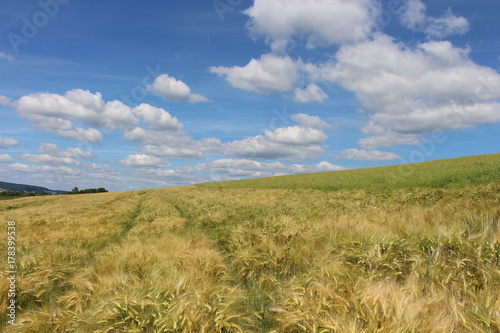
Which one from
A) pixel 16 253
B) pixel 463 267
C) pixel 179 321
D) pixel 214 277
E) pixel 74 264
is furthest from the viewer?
pixel 16 253

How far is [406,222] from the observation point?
5.37 m

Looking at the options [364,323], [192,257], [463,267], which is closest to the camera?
[364,323]

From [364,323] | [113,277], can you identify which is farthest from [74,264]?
[364,323]

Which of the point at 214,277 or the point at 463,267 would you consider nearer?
the point at 463,267

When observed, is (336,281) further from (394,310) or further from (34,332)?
(34,332)

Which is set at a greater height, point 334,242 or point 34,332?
point 334,242

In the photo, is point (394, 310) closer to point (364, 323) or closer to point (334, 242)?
point (364, 323)

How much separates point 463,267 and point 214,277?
12.0ft

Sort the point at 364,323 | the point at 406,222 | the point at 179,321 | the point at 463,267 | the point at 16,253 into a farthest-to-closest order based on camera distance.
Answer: the point at 16,253 < the point at 406,222 < the point at 463,267 < the point at 179,321 < the point at 364,323

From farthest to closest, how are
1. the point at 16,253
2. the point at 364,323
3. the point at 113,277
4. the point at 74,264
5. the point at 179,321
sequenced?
the point at 16,253, the point at 74,264, the point at 113,277, the point at 179,321, the point at 364,323

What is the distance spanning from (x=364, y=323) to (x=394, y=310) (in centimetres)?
33

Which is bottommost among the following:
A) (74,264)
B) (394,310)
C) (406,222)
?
(74,264)

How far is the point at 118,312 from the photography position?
302 centimetres

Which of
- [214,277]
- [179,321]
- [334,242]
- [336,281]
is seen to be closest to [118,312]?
[179,321]
